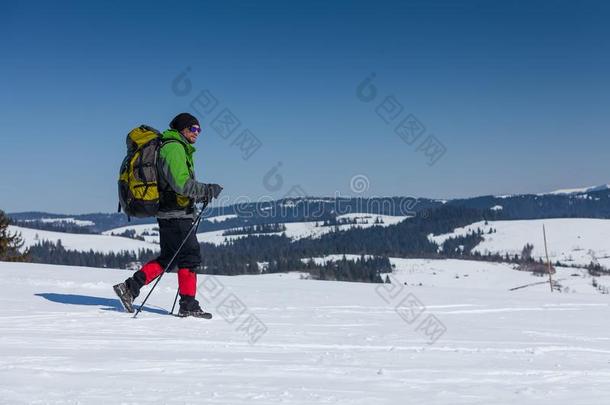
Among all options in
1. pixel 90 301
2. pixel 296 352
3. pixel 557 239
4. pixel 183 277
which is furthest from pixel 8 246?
pixel 557 239

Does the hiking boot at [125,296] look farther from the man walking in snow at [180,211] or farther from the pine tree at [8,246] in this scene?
the pine tree at [8,246]

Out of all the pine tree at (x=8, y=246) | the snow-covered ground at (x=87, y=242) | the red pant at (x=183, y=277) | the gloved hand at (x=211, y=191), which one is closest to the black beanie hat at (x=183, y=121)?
the gloved hand at (x=211, y=191)

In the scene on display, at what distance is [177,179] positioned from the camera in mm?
6512

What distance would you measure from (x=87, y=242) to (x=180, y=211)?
6028 inches

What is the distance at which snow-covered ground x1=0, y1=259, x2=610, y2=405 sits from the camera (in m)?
3.31

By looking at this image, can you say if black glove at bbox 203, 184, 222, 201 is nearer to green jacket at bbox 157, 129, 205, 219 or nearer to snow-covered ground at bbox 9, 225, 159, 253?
green jacket at bbox 157, 129, 205, 219

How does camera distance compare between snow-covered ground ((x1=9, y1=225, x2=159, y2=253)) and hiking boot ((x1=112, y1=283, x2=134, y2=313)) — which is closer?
hiking boot ((x1=112, y1=283, x2=134, y2=313))

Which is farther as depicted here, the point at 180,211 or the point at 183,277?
the point at 183,277

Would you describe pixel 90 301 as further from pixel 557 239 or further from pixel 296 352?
pixel 557 239

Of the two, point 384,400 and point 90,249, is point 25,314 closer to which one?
point 384,400

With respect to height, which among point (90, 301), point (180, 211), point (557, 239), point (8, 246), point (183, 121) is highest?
point (557, 239)

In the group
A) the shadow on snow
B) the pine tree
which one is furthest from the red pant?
the pine tree

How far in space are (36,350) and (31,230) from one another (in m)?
172

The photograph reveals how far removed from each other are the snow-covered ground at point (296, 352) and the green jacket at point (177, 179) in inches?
52.4
